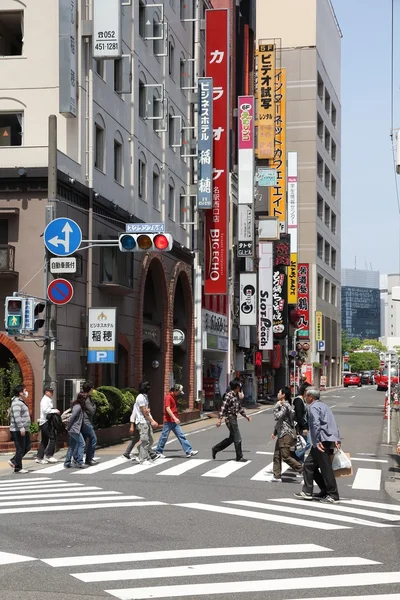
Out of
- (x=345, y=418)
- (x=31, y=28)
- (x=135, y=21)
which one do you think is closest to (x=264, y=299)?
(x=345, y=418)

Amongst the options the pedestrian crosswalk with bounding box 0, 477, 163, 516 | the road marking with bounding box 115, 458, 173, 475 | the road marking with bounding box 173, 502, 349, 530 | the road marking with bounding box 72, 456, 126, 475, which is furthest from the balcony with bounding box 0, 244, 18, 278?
the road marking with bounding box 173, 502, 349, 530

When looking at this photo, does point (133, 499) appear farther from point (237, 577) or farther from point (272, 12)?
point (272, 12)

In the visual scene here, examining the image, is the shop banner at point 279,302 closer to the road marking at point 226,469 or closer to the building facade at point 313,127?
the building facade at point 313,127

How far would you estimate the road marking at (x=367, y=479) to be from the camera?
18.9 meters

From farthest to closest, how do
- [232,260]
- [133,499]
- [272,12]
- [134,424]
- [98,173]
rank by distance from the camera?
[272,12], [232,260], [98,173], [134,424], [133,499]

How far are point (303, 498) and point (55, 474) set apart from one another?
6168mm

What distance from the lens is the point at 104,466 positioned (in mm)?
22078

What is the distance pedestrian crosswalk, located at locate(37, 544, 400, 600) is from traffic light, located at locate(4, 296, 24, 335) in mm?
13343

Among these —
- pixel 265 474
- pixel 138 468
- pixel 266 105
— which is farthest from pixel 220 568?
pixel 266 105

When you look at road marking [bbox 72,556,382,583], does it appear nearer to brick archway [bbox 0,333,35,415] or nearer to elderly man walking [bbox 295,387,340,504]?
elderly man walking [bbox 295,387,340,504]

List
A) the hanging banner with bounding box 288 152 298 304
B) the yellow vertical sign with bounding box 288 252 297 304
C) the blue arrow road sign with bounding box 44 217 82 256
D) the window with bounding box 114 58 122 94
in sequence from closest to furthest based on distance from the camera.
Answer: the blue arrow road sign with bounding box 44 217 82 256 < the window with bounding box 114 58 122 94 < the yellow vertical sign with bounding box 288 252 297 304 < the hanging banner with bounding box 288 152 298 304

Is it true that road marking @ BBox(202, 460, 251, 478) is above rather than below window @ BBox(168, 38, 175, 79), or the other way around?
below

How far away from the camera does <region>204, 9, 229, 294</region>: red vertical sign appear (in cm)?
4725

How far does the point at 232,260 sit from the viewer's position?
2360 inches
